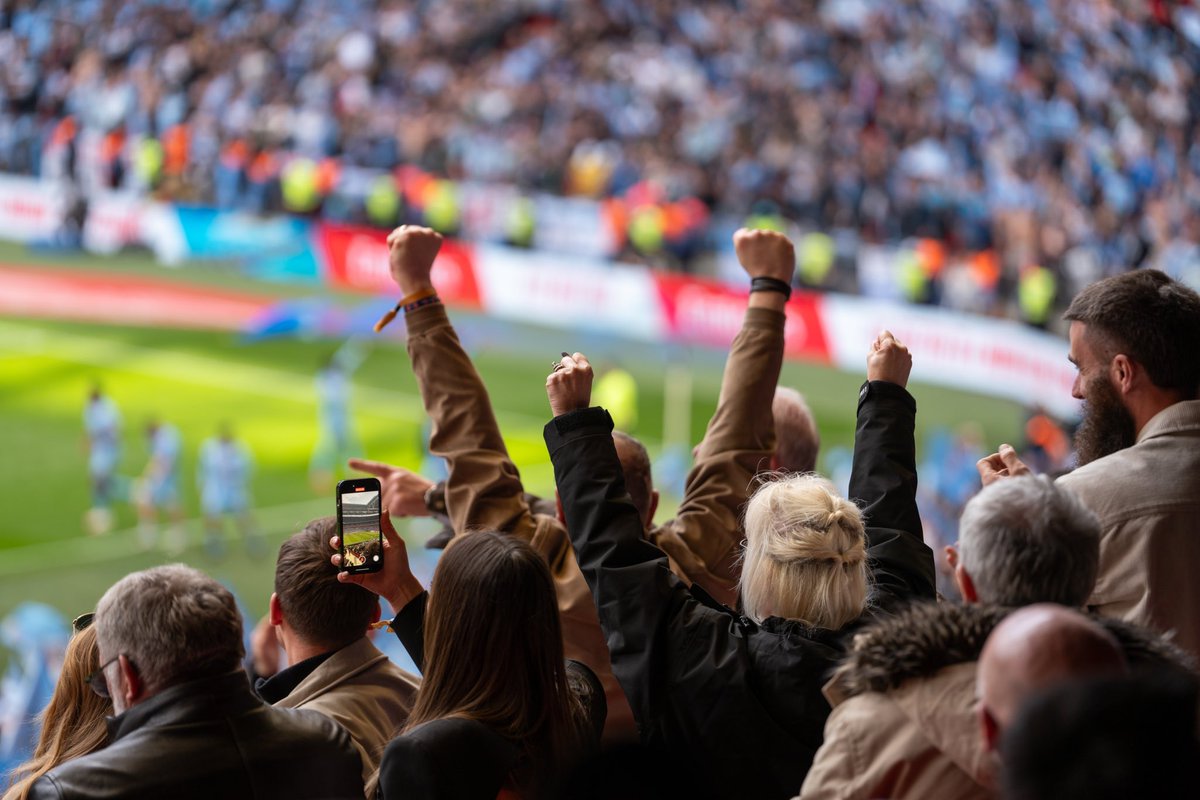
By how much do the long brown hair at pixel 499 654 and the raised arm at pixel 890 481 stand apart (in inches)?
24.8

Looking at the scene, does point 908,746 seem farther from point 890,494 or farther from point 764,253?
point 764,253

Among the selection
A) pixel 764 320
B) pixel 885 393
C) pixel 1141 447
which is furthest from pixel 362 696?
pixel 1141 447

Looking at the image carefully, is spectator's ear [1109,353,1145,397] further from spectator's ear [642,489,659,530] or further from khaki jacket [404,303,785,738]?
spectator's ear [642,489,659,530]

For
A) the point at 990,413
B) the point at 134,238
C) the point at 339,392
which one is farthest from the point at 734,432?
the point at 134,238

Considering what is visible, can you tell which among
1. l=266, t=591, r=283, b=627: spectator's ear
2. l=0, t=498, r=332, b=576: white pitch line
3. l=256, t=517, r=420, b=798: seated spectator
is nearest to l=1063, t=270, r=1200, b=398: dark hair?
l=256, t=517, r=420, b=798: seated spectator

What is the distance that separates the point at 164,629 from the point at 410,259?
1190mm

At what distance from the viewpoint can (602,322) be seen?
58.5 ft

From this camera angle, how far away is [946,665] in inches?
78.6

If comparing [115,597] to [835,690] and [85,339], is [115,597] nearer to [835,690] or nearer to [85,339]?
[835,690]

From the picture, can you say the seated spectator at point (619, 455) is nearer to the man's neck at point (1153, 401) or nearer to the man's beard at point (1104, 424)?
the man's beard at point (1104, 424)

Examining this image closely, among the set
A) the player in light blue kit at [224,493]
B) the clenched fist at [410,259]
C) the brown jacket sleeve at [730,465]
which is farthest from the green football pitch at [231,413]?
the clenched fist at [410,259]

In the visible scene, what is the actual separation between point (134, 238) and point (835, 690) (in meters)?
20.1

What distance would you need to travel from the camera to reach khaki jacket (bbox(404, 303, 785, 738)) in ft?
Result: 9.96

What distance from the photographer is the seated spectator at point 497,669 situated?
2330mm
